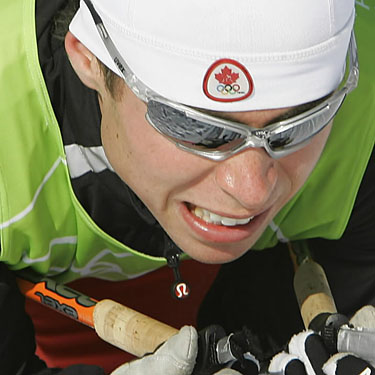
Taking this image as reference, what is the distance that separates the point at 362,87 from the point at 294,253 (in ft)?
1.72

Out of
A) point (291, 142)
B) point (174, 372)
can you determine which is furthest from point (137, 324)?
point (291, 142)

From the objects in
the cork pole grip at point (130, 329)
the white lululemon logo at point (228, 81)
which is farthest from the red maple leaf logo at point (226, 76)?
the cork pole grip at point (130, 329)

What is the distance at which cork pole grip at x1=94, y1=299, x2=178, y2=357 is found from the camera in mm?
1801

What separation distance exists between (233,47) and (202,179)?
0.25 meters

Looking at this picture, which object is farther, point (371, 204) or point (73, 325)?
point (73, 325)

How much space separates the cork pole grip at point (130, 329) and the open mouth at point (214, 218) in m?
0.24

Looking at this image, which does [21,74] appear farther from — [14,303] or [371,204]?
[371,204]

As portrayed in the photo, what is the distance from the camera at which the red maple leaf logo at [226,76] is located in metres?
1.49

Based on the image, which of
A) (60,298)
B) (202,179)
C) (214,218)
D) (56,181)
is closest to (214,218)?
(214,218)

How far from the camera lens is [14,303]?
1923 millimetres

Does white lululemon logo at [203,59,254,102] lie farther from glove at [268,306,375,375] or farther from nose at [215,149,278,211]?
glove at [268,306,375,375]

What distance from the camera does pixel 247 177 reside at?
1556 mm

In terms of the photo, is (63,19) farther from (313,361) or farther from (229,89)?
(313,361)

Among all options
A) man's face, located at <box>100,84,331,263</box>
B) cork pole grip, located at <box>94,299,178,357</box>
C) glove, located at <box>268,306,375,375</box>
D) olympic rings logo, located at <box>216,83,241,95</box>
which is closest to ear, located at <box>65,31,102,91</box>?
man's face, located at <box>100,84,331,263</box>
